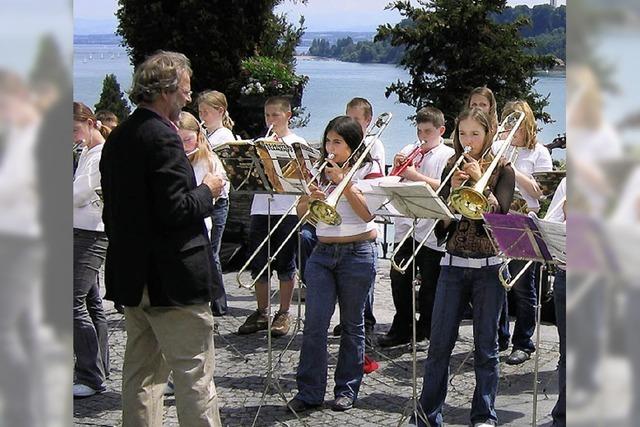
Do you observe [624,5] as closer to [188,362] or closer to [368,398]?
[188,362]

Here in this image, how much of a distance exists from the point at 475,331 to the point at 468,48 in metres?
7.13

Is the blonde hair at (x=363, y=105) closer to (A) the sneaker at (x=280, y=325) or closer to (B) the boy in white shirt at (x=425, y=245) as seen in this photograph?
(B) the boy in white shirt at (x=425, y=245)

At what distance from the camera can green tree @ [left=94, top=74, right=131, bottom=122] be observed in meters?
13.6

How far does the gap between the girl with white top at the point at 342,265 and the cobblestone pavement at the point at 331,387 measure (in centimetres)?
21

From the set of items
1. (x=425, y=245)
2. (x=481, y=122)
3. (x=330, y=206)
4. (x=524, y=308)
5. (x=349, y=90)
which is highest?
(x=481, y=122)

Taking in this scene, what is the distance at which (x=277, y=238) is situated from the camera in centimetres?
721

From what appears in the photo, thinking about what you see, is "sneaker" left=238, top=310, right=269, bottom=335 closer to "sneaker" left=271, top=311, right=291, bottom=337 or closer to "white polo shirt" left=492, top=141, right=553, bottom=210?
"sneaker" left=271, top=311, right=291, bottom=337

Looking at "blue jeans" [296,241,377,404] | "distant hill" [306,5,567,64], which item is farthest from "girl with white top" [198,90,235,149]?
"distant hill" [306,5,567,64]

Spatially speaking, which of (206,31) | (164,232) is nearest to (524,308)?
(164,232)

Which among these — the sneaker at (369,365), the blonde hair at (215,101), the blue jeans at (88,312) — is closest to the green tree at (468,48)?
the blonde hair at (215,101)

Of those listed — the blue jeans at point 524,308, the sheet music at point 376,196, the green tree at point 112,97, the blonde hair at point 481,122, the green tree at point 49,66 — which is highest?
the green tree at point 49,66

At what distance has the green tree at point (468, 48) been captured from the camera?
1134 centimetres

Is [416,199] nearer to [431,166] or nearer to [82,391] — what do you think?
[431,166]

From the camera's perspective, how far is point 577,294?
1.54 metres
